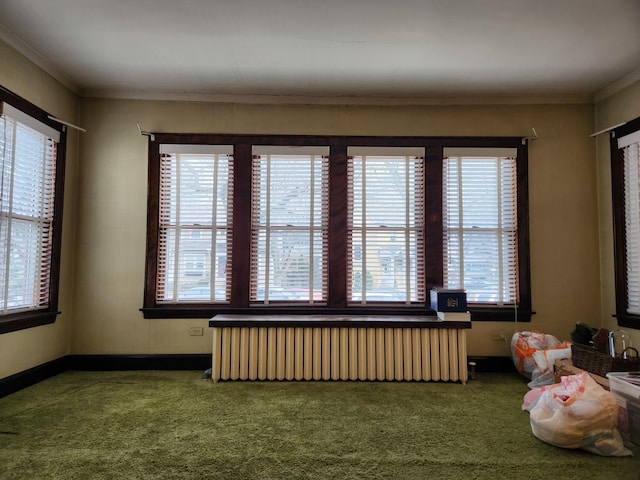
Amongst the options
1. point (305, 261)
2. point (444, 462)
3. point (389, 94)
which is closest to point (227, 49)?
point (389, 94)

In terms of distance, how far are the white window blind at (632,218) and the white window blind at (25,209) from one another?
6.23 m

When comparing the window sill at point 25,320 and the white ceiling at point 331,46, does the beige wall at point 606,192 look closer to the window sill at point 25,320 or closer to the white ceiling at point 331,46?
the white ceiling at point 331,46

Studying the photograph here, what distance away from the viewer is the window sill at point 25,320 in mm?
3469

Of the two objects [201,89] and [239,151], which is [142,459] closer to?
[239,151]

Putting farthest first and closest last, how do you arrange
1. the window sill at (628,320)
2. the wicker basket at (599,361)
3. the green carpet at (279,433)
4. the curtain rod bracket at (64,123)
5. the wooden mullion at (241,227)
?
the wooden mullion at (241,227) → the curtain rod bracket at (64,123) → the window sill at (628,320) → the wicker basket at (599,361) → the green carpet at (279,433)

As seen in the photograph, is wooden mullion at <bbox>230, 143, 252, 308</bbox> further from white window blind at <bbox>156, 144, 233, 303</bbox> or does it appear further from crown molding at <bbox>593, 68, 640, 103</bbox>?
crown molding at <bbox>593, 68, 640, 103</bbox>

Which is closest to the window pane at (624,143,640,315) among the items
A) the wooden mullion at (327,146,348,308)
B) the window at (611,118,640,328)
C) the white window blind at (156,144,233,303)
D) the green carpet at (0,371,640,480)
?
the window at (611,118,640,328)

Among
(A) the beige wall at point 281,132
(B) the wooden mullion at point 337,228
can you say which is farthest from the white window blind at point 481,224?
(B) the wooden mullion at point 337,228

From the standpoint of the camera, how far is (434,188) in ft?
15.0

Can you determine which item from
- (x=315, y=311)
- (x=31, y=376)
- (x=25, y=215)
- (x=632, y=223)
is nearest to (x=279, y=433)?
(x=315, y=311)

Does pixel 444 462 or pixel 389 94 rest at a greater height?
pixel 389 94

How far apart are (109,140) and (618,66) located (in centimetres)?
569

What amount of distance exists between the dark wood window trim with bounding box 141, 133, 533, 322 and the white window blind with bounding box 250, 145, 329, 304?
3.6 inches

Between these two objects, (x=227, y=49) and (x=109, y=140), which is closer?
(x=227, y=49)
